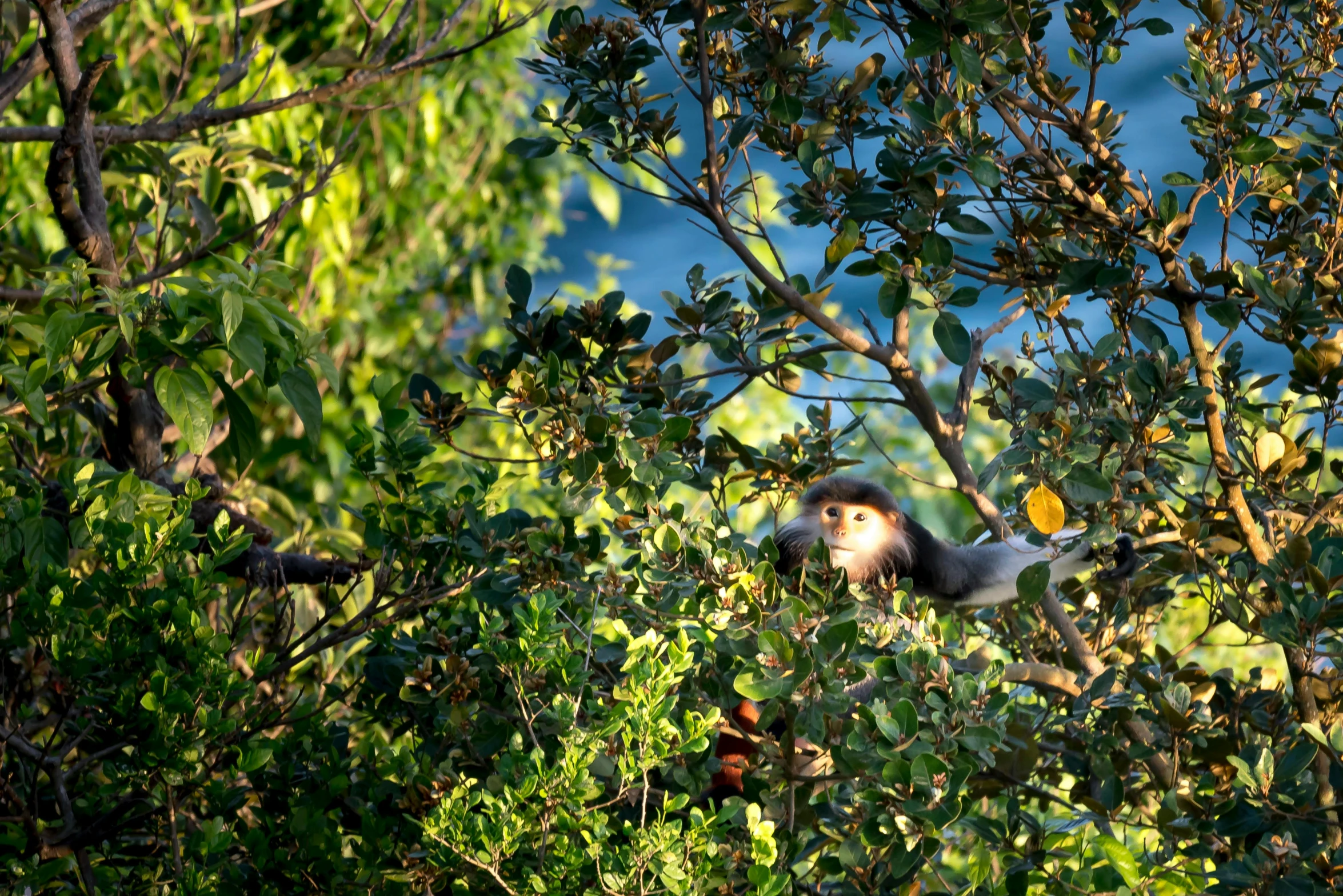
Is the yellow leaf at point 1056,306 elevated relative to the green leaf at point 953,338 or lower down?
elevated

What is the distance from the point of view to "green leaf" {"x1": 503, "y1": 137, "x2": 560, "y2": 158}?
156cm

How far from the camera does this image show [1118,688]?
4.81ft

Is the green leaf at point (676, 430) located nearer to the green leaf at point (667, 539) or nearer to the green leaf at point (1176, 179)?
the green leaf at point (667, 539)

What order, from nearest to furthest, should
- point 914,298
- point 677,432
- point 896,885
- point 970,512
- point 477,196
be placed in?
point 896,885 < point 677,432 < point 914,298 < point 477,196 < point 970,512

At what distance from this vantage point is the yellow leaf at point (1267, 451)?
1.40 metres

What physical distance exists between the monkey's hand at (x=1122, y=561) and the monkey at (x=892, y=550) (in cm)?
19

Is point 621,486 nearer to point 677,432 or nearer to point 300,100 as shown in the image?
point 677,432

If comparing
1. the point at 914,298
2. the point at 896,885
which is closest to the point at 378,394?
the point at 914,298

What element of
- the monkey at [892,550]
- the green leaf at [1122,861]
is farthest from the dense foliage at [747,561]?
the monkey at [892,550]

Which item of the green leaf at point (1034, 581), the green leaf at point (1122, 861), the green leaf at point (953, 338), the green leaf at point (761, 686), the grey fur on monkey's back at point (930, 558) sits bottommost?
the green leaf at point (1122, 861)

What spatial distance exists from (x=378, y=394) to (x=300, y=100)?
2.62 ft

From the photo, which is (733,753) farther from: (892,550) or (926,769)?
(926,769)

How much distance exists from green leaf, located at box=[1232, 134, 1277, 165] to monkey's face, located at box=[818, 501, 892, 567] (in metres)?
1.05

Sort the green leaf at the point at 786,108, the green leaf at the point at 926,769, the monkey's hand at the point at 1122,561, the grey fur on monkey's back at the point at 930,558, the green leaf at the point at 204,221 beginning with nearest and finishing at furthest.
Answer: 1. the green leaf at the point at 926,769
2. the green leaf at the point at 786,108
3. the monkey's hand at the point at 1122,561
4. the grey fur on monkey's back at the point at 930,558
5. the green leaf at the point at 204,221
